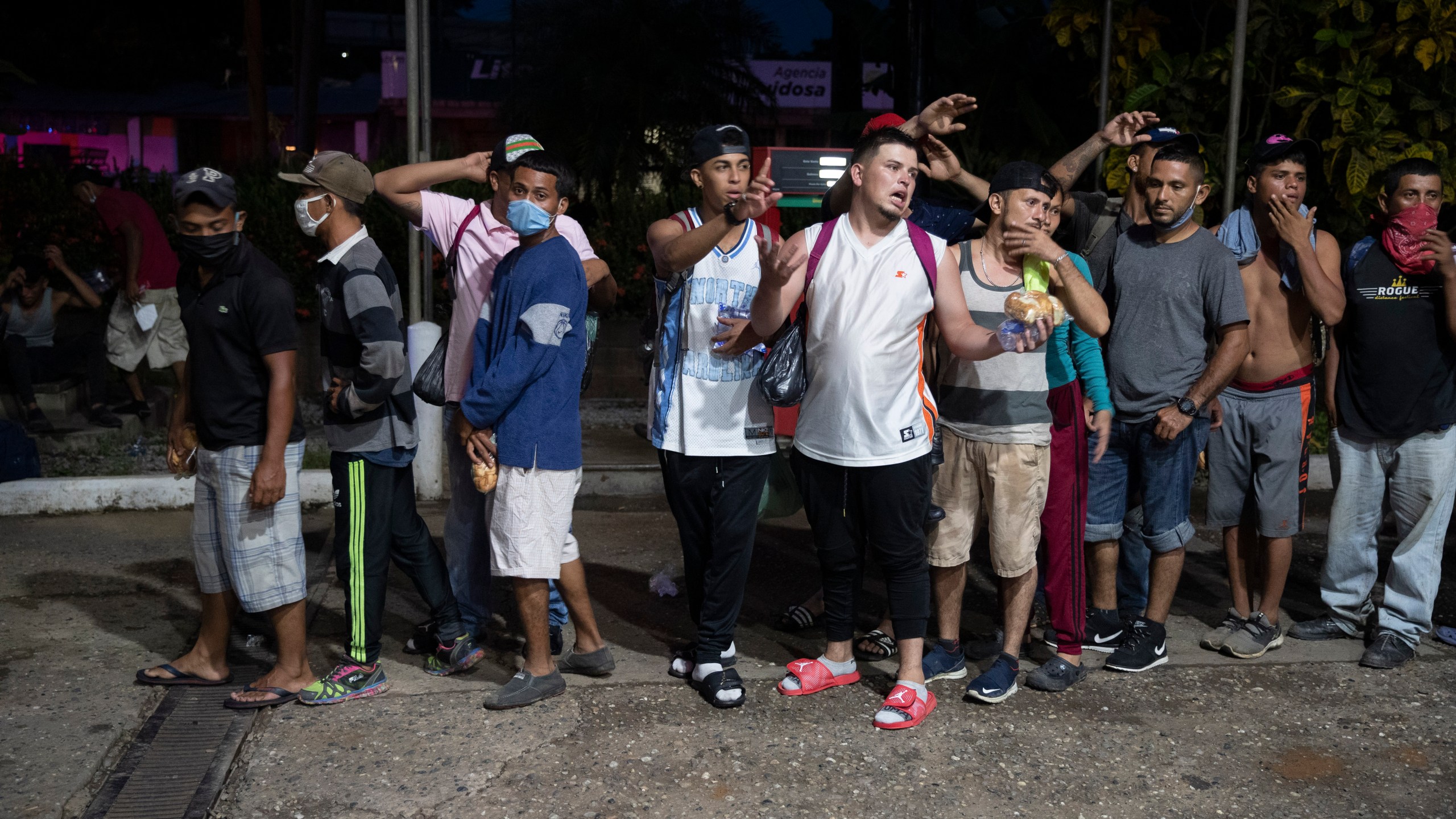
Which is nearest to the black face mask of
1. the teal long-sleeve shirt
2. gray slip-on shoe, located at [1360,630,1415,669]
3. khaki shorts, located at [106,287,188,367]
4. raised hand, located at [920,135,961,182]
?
raised hand, located at [920,135,961,182]

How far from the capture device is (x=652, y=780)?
12.0ft

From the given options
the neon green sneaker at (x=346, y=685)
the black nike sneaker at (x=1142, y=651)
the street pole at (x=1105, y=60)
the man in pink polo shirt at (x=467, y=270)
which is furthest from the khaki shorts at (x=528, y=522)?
the street pole at (x=1105, y=60)

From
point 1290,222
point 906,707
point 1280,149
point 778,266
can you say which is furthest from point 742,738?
point 1280,149

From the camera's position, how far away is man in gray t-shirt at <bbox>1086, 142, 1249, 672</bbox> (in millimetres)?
4461

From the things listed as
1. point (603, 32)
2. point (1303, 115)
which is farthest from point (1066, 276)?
point (603, 32)

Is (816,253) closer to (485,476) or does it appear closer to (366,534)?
(485,476)

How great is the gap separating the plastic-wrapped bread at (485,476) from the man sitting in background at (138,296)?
5.33m

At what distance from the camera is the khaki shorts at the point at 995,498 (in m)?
4.29

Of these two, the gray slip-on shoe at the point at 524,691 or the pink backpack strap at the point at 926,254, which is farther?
the gray slip-on shoe at the point at 524,691

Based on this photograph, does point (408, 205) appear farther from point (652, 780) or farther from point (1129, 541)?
point (1129, 541)

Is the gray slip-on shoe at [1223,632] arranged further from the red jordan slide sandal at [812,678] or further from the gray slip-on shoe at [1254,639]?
the red jordan slide sandal at [812,678]

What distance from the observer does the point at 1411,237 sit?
4.60 metres

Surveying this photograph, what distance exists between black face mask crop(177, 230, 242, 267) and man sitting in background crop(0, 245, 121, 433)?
4.95m

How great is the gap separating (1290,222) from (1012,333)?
1562 millimetres
